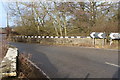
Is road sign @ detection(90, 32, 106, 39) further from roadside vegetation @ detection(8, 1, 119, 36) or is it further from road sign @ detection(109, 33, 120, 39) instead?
roadside vegetation @ detection(8, 1, 119, 36)

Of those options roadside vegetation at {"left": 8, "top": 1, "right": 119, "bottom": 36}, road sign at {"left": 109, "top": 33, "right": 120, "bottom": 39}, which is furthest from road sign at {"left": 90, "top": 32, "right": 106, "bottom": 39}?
roadside vegetation at {"left": 8, "top": 1, "right": 119, "bottom": 36}

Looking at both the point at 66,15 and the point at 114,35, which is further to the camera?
the point at 66,15

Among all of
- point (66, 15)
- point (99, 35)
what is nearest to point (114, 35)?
point (99, 35)

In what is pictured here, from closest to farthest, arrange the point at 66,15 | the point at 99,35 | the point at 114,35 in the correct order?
the point at 114,35 → the point at 99,35 → the point at 66,15

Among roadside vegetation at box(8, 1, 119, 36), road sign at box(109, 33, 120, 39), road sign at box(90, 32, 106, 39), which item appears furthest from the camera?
roadside vegetation at box(8, 1, 119, 36)

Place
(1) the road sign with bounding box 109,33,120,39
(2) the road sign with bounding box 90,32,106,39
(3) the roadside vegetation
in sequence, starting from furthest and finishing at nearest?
(3) the roadside vegetation < (2) the road sign with bounding box 90,32,106,39 < (1) the road sign with bounding box 109,33,120,39

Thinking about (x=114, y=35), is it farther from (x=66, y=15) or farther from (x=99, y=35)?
(x=66, y=15)

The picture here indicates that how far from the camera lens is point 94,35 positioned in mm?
15695

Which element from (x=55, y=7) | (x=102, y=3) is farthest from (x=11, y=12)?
(x=102, y=3)

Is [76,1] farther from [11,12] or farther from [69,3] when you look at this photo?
[11,12]

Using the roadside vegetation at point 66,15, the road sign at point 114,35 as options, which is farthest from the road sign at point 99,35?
the roadside vegetation at point 66,15

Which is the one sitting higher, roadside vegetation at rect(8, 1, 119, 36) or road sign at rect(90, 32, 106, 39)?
roadside vegetation at rect(8, 1, 119, 36)

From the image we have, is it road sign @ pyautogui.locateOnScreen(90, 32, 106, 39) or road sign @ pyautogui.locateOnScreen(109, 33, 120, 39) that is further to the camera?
road sign @ pyautogui.locateOnScreen(90, 32, 106, 39)

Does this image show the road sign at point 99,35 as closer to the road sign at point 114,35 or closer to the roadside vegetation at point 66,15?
the road sign at point 114,35
